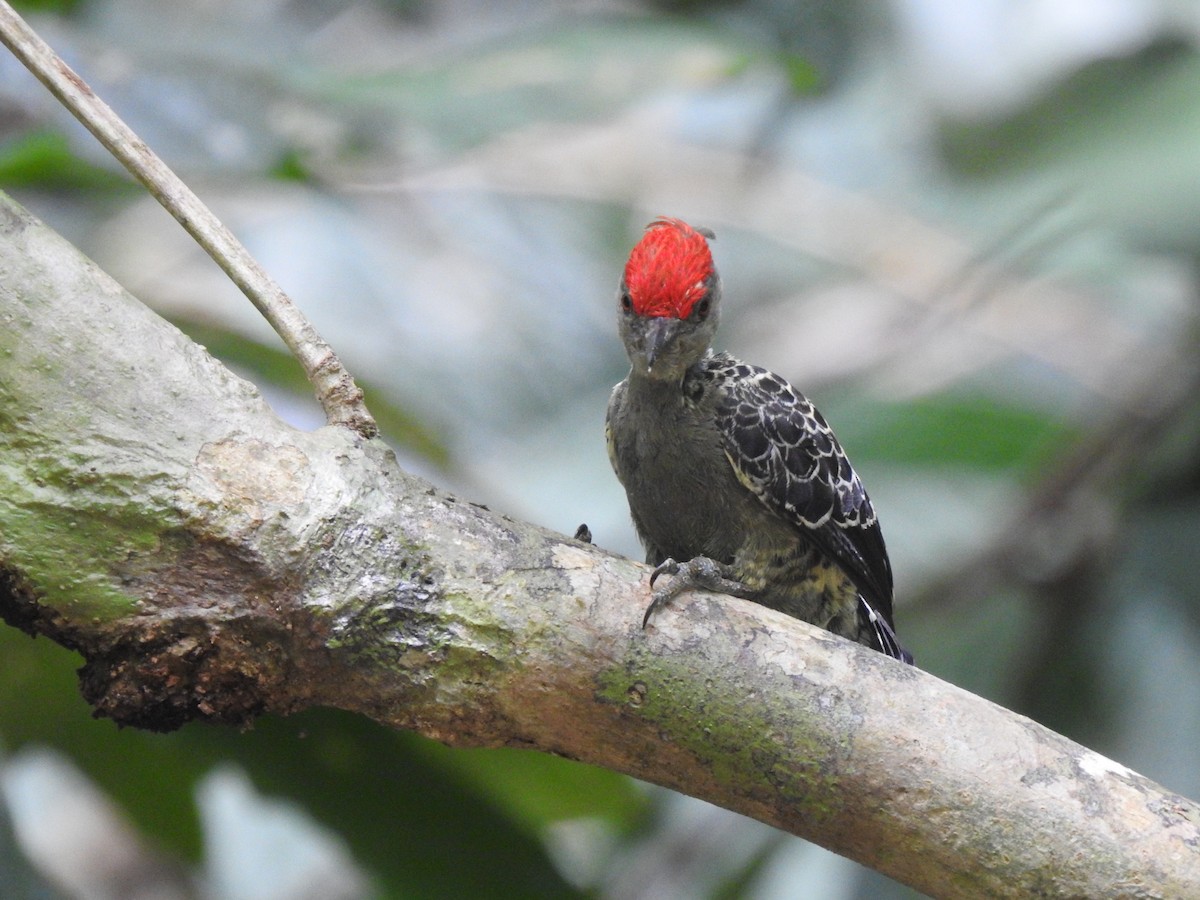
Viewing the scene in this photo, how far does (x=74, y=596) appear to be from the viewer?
171 centimetres

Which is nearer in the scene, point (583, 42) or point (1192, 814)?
point (1192, 814)

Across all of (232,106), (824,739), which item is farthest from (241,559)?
(232,106)

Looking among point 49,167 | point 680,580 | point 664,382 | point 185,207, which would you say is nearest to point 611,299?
point 664,382

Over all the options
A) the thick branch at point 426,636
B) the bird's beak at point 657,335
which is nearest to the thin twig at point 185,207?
the thick branch at point 426,636

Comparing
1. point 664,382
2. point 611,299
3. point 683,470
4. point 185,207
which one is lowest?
point 185,207

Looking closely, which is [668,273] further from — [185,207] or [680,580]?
[185,207]

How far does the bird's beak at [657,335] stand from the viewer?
277cm

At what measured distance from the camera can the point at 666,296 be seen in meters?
2.78

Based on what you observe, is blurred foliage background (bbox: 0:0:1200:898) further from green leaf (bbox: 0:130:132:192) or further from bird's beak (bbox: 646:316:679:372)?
bird's beak (bbox: 646:316:679:372)

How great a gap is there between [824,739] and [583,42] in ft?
7.99

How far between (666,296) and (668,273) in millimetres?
51

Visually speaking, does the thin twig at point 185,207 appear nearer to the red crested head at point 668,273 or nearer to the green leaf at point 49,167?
the red crested head at point 668,273

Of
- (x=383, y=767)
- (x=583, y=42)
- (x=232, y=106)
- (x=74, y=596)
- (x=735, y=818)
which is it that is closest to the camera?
(x=74, y=596)

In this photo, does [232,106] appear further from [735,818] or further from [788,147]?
[788,147]
